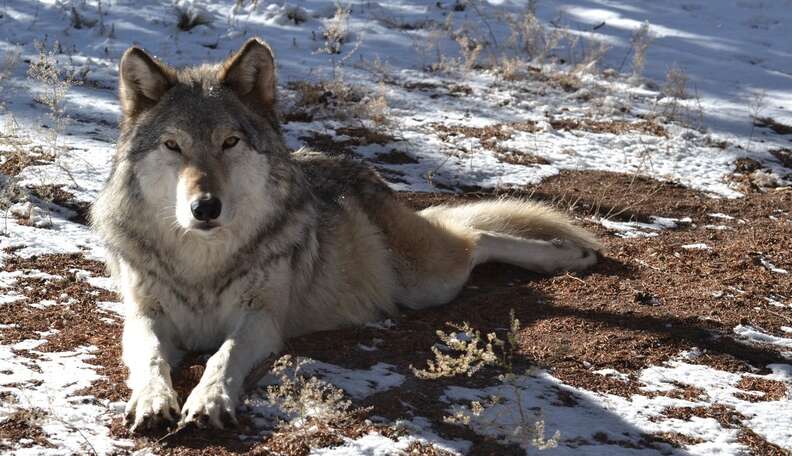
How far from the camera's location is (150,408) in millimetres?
3225

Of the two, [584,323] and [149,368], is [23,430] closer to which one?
[149,368]

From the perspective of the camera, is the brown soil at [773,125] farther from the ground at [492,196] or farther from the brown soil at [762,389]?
the brown soil at [762,389]

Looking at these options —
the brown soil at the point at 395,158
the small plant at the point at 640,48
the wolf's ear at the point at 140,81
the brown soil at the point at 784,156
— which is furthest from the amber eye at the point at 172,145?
the small plant at the point at 640,48

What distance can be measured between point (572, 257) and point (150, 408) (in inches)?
134

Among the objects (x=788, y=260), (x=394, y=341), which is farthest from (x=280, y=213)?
(x=788, y=260)

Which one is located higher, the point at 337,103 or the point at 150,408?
the point at 337,103

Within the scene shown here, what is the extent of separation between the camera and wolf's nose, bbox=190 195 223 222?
3.69 metres

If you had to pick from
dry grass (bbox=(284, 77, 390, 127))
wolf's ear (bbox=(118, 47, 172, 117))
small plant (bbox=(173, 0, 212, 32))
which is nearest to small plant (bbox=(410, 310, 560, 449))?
wolf's ear (bbox=(118, 47, 172, 117))

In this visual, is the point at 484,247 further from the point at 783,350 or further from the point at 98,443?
the point at 98,443

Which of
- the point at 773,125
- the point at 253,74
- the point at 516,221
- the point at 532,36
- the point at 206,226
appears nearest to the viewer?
the point at 206,226

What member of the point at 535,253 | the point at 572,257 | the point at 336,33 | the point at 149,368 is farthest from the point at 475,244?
the point at 336,33

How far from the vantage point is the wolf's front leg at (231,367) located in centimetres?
325

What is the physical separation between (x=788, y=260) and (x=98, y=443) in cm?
470

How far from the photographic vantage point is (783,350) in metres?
4.37
